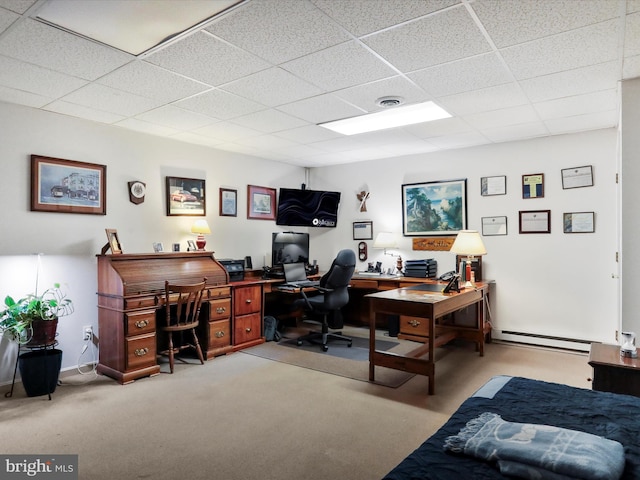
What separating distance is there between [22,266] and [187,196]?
1854 millimetres

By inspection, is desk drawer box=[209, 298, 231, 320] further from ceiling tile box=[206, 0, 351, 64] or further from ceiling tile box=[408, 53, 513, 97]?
ceiling tile box=[408, 53, 513, 97]

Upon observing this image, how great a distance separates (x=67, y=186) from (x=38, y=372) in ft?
5.65

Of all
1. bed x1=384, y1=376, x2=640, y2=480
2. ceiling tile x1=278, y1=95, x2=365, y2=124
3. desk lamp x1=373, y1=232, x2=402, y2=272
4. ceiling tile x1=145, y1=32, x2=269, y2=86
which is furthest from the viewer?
desk lamp x1=373, y1=232, x2=402, y2=272

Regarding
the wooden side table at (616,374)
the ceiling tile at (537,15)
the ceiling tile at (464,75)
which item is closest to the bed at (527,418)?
the wooden side table at (616,374)

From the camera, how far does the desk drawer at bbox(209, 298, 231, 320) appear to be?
4.42 m

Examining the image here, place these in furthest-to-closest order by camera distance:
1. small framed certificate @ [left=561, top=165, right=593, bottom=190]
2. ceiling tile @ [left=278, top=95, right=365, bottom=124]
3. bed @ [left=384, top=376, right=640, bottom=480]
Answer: small framed certificate @ [left=561, top=165, right=593, bottom=190], ceiling tile @ [left=278, top=95, right=365, bottom=124], bed @ [left=384, top=376, right=640, bottom=480]

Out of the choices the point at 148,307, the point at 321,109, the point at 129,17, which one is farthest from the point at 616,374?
the point at 148,307

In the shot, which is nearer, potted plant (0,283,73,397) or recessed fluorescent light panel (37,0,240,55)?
recessed fluorescent light panel (37,0,240,55)

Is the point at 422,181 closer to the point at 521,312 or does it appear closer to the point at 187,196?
the point at 521,312

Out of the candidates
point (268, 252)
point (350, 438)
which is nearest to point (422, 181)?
point (268, 252)

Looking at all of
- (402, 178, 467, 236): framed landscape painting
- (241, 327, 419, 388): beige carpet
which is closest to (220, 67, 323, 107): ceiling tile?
(241, 327, 419, 388): beige carpet

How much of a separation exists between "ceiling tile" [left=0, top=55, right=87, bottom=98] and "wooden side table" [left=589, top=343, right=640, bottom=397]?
13.4 ft

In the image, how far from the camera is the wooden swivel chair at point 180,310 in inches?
154

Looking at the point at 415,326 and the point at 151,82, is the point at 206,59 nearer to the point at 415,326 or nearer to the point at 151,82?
the point at 151,82
